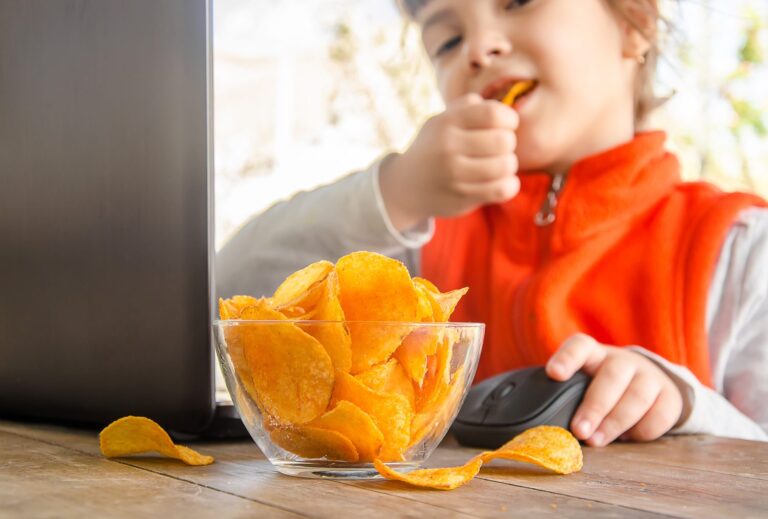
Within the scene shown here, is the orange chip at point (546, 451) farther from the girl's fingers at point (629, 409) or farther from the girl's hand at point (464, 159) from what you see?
the girl's hand at point (464, 159)

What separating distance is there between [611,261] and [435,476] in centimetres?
89

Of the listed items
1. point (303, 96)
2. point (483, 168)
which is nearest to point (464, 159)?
point (483, 168)

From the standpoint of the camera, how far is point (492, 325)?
1.38 m

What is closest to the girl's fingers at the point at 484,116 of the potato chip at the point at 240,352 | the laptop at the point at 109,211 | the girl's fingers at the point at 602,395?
the girl's fingers at the point at 602,395

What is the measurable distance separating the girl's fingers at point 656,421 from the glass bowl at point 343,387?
32 centimetres

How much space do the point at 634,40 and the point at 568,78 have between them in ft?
0.56

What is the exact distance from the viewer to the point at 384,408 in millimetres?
A: 497

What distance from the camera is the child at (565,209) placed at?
1.20 metres

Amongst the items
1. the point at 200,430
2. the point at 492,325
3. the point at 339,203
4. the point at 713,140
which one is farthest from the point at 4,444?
the point at 713,140

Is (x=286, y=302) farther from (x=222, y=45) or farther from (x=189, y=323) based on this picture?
(x=222, y=45)

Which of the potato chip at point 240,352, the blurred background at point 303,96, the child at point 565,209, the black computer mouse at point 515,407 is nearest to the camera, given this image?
the potato chip at point 240,352

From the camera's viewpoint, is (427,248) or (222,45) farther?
(222,45)

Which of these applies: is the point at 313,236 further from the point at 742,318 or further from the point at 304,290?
the point at 304,290

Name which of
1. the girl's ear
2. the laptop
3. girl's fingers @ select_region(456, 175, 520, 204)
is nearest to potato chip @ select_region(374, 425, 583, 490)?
the laptop
